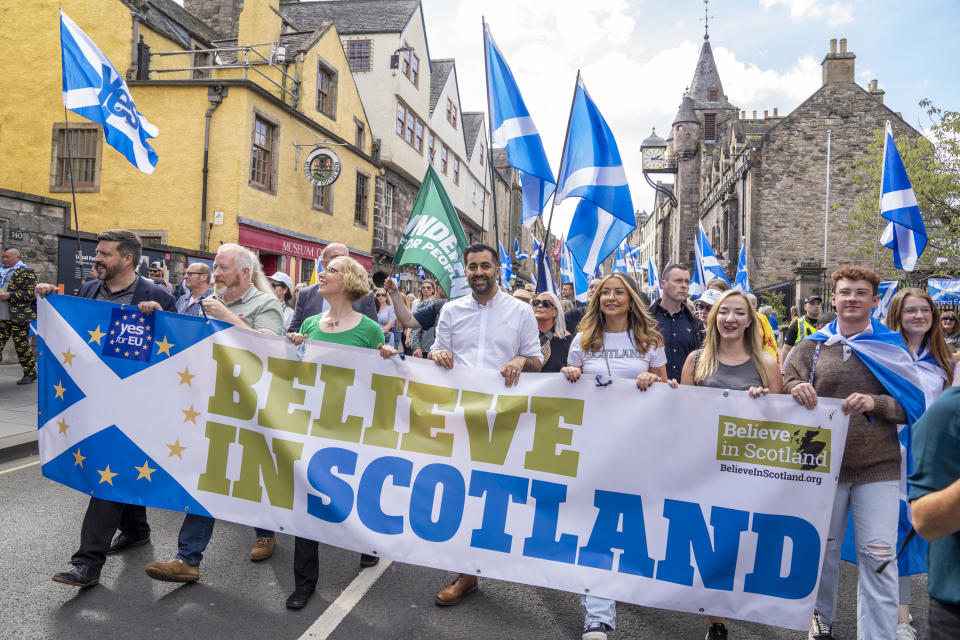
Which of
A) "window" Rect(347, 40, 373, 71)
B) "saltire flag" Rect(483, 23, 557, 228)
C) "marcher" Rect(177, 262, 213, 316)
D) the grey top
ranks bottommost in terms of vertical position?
the grey top

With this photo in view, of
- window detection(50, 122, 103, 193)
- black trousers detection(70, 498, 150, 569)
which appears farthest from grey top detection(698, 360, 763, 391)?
window detection(50, 122, 103, 193)

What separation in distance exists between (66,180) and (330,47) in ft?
30.4

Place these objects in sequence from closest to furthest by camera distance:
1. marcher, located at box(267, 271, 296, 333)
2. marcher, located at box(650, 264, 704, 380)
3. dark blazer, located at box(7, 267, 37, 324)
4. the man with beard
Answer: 1. the man with beard
2. marcher, located at box(650, 264, 704, 380)
3. marcher, located at box(267, 271, 296, 333)
4. dark blazer, located at box(7, 267, 37, 324)

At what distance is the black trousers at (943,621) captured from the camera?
5.55ft

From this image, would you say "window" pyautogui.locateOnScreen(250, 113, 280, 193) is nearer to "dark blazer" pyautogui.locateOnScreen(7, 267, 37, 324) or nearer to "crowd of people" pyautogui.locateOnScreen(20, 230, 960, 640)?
"dark blazer" pyautogui.locateOnScreen(7, 267, 37, 324)

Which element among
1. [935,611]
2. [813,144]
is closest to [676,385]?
[935,611]

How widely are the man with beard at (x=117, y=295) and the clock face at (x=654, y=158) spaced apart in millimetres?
61441

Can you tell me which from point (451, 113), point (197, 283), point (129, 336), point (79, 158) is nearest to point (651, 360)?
point (129, 336)

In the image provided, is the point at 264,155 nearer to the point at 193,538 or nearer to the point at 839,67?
the point at 193,538

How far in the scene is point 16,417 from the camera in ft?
25.6

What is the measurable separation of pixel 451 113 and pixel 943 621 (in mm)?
34946

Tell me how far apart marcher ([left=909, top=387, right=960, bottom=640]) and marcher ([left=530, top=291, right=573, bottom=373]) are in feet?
13.4

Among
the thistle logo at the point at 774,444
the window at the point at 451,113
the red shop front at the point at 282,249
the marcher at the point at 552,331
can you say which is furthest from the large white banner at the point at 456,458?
the window at the point at 451,113

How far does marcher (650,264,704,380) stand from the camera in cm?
547
